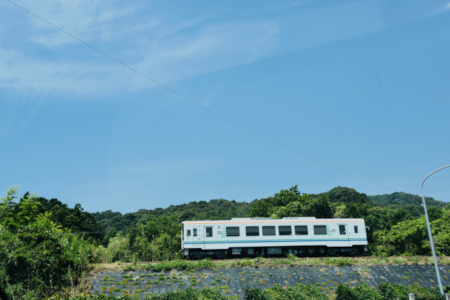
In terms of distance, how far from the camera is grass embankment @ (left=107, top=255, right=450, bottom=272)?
23.1 meters

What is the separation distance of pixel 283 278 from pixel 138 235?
1306 centimetres

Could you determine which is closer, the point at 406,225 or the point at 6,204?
the point at 6,204

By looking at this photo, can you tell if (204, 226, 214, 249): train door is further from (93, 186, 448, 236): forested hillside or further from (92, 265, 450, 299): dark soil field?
(93, 186, 448, 236): forested hillside

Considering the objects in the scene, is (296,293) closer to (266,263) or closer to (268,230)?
(266,263)

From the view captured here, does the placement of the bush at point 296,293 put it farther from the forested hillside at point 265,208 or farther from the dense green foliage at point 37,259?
the forested hillside at point 265,208

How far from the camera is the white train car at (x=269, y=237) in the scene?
89.1 ft

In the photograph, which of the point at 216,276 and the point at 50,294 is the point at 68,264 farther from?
the point at 216,276

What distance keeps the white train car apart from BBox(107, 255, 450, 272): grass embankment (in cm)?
182

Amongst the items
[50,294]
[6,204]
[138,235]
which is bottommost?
[50,294]

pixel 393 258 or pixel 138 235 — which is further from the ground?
pixel 138 235

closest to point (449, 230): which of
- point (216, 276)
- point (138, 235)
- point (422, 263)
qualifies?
point (422, 263)

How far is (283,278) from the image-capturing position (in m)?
23.4

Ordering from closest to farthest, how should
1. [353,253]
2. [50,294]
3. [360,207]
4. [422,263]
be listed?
[50,294], [422,263], [353,253], [360,207]

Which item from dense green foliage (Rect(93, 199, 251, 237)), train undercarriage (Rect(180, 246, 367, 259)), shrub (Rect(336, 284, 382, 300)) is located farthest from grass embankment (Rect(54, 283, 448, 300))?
dense green foliage (Rect(93, 199, 251, 237))
